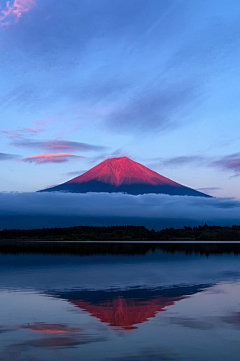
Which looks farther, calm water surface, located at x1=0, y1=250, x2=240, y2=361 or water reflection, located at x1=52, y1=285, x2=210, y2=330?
water reflection, located at x1=52, y1=285, x2=210, y2=330

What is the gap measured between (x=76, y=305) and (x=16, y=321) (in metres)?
5.33

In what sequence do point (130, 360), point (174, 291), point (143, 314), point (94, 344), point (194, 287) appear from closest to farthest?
point (130, 360)
point (94, 344)
point (143, 314)
point (174, 291)
point (194, 287)

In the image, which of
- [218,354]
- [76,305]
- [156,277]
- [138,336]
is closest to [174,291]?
[76,305]

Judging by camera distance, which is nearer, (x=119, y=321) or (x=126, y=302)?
(x=119, y=321)

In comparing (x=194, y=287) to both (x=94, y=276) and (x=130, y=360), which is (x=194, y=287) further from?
(x=130, y=360)

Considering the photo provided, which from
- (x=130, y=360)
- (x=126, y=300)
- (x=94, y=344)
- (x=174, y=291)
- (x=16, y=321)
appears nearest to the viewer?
(x=130, y=360)

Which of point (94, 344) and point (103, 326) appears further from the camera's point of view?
point (103, 326)

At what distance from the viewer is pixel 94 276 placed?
4547 centimetres

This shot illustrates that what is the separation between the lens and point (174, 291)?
32281 millimetres

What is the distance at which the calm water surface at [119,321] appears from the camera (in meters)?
15.2

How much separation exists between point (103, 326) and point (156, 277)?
84.0 ft

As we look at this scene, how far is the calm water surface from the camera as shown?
599 inches

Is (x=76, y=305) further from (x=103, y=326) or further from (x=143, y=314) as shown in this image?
(x=103, y=326)

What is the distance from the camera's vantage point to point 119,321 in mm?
20781
